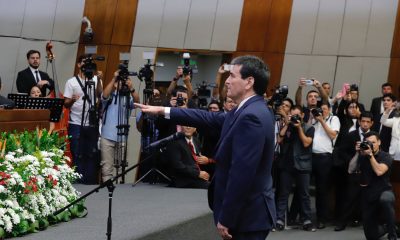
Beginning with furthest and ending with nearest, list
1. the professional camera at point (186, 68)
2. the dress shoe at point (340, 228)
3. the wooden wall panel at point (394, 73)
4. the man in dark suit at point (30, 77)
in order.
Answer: the wooden wall panel at point (394, 73) → the man in dark suit at point (30, 77) → the professional camera at point (186, 68) → the dress shoe at point (340, 228)

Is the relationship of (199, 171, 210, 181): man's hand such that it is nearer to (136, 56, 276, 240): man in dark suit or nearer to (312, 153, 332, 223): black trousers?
(312, 153, 332, 223): black trousers

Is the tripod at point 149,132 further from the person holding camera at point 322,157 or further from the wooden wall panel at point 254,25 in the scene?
the wooden wall panel at point 254,25

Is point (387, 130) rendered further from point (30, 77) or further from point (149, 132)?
point (30, 77)

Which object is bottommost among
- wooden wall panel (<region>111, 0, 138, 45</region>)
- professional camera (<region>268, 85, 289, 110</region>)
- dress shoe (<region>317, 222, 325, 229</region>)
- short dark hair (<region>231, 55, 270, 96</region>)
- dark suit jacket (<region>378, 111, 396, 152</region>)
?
dress shoe (<region>317, 222, 325, 229</region>)

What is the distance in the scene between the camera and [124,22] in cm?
1379

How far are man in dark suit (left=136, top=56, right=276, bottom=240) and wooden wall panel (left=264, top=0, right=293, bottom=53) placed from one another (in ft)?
27.1

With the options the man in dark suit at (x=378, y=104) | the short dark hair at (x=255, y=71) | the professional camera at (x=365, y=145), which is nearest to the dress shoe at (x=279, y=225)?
the professional camera at (x=365, y=145)

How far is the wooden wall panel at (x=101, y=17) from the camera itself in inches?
544

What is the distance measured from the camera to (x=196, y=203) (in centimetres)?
798

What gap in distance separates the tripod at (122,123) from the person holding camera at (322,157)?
2332mm

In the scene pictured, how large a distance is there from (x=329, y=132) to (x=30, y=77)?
406 cm

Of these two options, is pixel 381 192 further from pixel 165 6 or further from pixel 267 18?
pixel 165 6

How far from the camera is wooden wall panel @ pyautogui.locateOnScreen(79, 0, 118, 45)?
13820 millimetres

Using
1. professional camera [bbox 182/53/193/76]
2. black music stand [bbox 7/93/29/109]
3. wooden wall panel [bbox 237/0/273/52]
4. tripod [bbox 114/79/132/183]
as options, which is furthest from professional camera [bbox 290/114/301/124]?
wooden wall panel [bbox 237/0/273/52]
